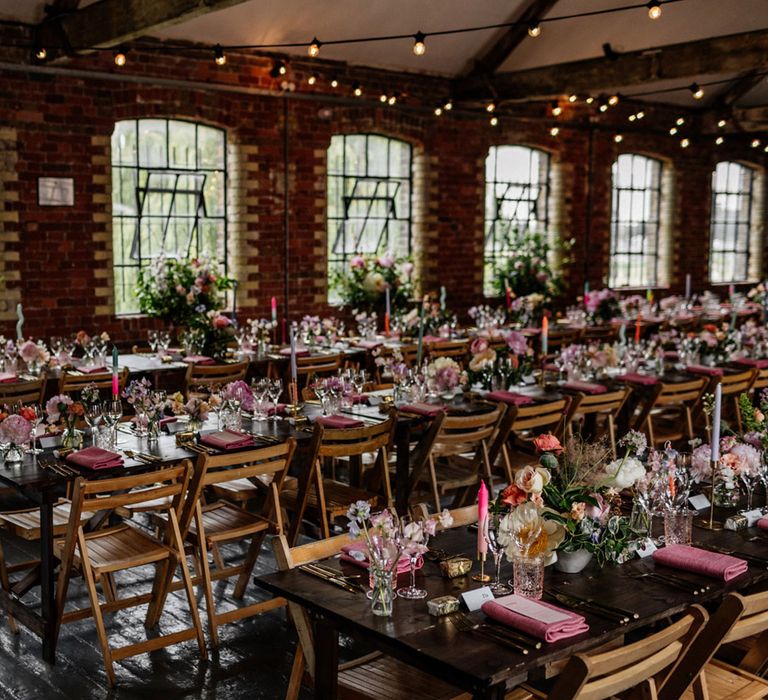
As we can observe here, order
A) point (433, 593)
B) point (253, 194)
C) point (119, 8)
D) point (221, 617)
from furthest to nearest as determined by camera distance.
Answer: point (253, 194) → point (119, 8) → point (221, 617) → point (433, 593)

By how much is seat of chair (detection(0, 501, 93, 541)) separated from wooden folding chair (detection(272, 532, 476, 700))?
1.63 m

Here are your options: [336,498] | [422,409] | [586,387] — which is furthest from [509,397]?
[336,498]

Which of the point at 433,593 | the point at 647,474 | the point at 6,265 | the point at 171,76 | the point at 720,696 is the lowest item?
the point at 720,696

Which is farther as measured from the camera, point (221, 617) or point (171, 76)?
point (171, 76)

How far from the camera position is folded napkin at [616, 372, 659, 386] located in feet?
24.3

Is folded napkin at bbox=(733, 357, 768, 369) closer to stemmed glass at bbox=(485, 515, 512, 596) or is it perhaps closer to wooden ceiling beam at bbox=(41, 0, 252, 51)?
wooden ceiling beam at bbox=(41, 0, 252, 51)

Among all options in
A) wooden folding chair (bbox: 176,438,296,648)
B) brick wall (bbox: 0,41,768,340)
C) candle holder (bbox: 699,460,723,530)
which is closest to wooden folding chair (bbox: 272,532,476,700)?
wooden folding chair (bbox: 176,438,296,648)

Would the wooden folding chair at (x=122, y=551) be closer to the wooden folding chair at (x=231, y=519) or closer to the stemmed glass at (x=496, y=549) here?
the wooden folding chair at (x=231, y=519)

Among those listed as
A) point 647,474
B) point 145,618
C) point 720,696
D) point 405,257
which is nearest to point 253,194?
point 405,257

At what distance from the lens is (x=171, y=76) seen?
9.62 metres

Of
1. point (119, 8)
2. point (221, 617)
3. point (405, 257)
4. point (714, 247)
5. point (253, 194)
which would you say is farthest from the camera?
point (714, 247)

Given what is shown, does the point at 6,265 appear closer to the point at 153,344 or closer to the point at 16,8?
the point at 153,344

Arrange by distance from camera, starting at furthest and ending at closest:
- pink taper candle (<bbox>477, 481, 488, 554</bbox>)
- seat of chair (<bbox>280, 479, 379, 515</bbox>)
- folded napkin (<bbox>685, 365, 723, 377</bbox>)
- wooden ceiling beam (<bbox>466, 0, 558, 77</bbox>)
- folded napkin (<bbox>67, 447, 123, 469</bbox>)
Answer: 1. wooden ceiling beam (<bbox>466, 0, 558, 77</bbox>)
2. folded napkin (<bbox>685, 365, 723, 377</bbox>)
3. seat of chair (<bbox>280, 479, 379, 515</bbox>)
4. folded napkin (<bbox>67, 447, 123, 469</bbox>)
5. pink taper candle (<bbox>477, 481, 488, 554</bbox>)

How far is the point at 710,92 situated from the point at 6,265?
10.0 m
